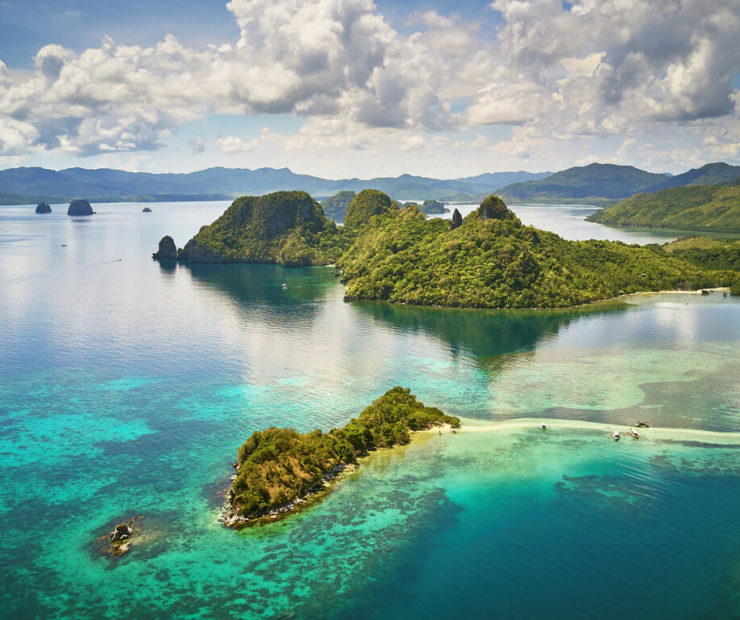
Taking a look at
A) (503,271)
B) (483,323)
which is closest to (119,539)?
(483,323)

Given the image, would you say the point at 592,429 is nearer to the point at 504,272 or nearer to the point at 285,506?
the point at 285,506

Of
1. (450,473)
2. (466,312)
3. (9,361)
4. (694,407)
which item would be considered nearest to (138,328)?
(9,361)

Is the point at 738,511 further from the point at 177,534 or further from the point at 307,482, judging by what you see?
the point at 177,534

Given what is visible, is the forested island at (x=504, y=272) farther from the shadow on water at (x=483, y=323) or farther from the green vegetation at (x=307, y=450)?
the green vegetation at (x=307, y=450)

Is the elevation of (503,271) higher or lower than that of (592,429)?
higher

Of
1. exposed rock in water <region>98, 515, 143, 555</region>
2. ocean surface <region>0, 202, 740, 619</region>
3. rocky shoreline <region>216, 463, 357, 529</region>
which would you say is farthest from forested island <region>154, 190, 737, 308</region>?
exposed rock in water <region>98, 515, 143, 555</region>

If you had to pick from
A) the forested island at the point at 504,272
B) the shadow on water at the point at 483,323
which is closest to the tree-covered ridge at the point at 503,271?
the forested island at the point at 504,272
